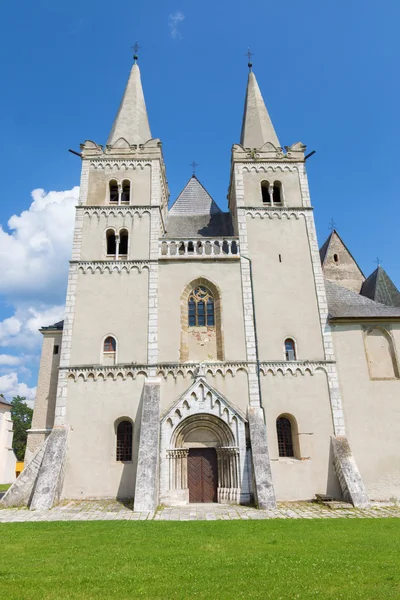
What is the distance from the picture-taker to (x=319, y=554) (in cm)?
812

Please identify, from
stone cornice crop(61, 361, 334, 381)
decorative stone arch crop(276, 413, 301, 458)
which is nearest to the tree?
stone cornice crop(61, 361, 334, 381)

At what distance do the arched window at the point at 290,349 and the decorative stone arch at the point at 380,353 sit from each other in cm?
353

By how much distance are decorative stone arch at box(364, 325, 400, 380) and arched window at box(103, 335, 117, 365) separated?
1215cm

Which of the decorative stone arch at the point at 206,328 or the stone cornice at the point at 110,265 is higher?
the stone cornice at the point at 110,265

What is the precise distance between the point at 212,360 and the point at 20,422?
70.1m

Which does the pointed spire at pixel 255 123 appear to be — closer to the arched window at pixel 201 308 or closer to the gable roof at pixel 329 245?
the gable roof at pixel 329 245

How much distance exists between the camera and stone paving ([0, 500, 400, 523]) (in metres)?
13.0

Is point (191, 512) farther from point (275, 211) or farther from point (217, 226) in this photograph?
point (217, 226)

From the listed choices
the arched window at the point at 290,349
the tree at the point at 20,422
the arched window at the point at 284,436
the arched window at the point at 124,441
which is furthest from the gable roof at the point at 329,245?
the tree at the point at 20,422

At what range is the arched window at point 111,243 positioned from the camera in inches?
823

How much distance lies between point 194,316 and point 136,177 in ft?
28.8

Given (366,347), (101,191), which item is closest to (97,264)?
(101,191)

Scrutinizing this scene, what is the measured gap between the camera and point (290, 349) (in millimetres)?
18828

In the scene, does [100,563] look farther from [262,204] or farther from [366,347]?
[262,204]
